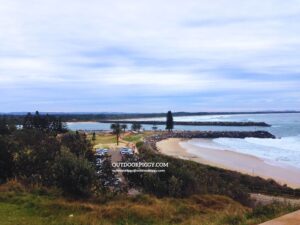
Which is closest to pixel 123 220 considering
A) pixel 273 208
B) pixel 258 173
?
pixel 273 208

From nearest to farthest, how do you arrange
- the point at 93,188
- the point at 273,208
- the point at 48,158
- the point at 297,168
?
the point at 273,208, the point at 93,188, the point at 48,158, the point at 297,168

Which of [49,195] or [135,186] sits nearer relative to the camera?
[49,195]

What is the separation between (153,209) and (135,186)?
8125mm

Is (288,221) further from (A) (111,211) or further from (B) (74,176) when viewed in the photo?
(B) (74,176)

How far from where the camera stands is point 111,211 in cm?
1099

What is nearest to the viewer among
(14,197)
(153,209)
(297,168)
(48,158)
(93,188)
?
(153,209)

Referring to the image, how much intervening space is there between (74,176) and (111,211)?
2.89m

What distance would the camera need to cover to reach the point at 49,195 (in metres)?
13.5

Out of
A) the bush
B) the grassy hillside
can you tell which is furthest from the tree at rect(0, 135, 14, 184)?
the bush

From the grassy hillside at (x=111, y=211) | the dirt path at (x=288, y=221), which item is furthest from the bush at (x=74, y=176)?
the dirt path at (x=288, y=221)

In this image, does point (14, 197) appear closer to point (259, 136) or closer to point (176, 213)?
point (176, 213)

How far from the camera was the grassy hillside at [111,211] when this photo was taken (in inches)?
357

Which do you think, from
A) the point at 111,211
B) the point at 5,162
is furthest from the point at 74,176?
the point at 5,162

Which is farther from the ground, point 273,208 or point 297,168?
point 273,208
